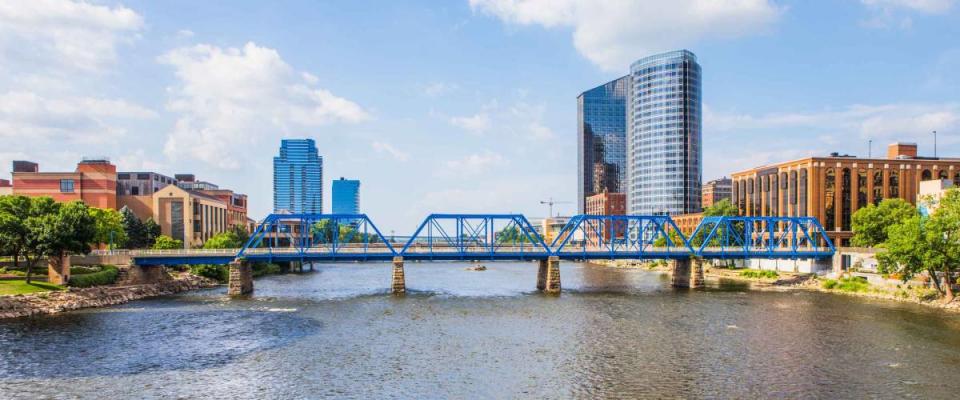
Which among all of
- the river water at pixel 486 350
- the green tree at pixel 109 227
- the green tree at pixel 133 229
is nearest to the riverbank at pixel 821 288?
the river water at pixel 486 350

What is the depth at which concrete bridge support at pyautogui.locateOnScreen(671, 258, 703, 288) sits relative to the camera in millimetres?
110312

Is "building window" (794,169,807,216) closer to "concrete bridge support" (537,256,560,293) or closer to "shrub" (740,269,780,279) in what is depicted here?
"shrub" (740,269,780,279)

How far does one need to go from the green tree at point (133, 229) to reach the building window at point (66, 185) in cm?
1263

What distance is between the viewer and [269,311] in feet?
261

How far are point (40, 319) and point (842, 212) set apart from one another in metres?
143

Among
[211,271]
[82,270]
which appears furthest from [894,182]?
[82,270]

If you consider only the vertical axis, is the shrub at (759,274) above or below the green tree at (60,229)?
below

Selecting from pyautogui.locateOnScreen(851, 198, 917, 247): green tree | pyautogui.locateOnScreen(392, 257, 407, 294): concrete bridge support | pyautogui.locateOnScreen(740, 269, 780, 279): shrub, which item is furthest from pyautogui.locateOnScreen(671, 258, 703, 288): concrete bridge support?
pyautogui.locateOnScreen(392, 257, 407, 294): concrete bridge support

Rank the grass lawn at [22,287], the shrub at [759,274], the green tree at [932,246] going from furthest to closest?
the shrub at [759,274] < the green tree at [932,246] < the grass lawn at [22,287]

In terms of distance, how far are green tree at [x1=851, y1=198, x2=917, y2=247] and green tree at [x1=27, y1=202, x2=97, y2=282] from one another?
12786cm

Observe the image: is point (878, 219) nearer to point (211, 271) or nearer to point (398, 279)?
point (398, 279)

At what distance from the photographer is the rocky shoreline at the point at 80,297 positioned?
240 ft

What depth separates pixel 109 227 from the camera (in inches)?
4412

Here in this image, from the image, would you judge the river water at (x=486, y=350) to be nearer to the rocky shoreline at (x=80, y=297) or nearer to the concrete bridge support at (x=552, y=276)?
the rocky shoreline at (x=80, y=297)
